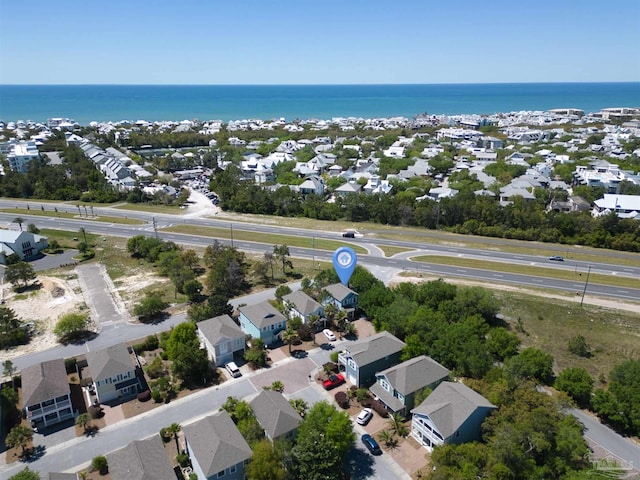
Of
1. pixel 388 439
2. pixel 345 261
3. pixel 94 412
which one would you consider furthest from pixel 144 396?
pixel 345 261

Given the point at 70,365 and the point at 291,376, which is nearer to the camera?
the point at 291,376

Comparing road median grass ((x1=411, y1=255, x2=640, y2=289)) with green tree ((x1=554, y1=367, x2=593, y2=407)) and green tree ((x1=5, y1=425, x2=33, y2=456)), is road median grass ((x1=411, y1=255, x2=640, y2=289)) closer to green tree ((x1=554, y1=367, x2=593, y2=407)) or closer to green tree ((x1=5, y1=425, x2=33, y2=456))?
green tree ((x1=554, y1=367, x2=593, y2=407))

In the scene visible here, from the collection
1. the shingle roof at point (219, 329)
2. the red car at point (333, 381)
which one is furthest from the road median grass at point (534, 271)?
the shingle roof at point (219, 329)

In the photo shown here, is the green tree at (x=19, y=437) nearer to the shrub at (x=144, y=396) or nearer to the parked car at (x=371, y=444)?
the shrub at (x=144, y=396)

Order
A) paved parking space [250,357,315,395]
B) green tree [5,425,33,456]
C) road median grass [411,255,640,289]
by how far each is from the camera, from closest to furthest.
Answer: green tree [5,425,33,456] < paved parking space [250,357,315,395] < road median grass [411,255,640,289]

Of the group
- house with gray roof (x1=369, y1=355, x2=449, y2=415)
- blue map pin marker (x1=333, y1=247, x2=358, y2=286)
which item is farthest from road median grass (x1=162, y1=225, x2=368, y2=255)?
house with gray roof (x1=369, y1=355, x2=449, y2=415)

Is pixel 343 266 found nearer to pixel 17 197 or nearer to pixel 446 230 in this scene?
pixel 446 230

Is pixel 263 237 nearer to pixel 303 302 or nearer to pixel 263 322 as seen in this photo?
pixel 303 302
